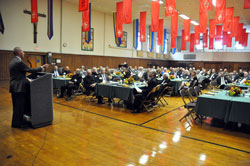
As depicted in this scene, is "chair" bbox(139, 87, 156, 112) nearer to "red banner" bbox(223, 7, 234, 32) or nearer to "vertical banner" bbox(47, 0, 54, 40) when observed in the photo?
"red banner" bbox(223, 7, 234, 32)

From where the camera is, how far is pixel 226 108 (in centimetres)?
455

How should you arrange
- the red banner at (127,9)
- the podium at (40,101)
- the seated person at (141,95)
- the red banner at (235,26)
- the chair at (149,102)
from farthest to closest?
the red banner at (235,26) < the red banner at (127,9) < the seated person at (141,95) < the chair at (149,102) < the podium at (40,101)

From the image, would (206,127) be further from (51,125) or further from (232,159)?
(51,125)

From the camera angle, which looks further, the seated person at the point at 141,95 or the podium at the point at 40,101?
the seated person at the point at 141,95

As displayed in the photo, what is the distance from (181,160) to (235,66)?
81.9 feet

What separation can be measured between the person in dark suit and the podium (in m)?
0.18

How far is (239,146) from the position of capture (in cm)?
378

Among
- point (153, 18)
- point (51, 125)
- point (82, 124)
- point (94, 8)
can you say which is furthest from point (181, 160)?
point (94, 8)

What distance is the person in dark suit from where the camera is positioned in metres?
4.04

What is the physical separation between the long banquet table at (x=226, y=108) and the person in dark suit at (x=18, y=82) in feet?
13.2

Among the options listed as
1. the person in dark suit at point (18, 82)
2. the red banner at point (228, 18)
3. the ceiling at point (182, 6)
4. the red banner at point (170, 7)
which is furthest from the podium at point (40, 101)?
the ceiling at point (182, 6)

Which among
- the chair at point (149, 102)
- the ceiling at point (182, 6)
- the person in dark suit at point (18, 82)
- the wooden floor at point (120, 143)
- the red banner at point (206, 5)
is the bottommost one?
the wooden floor at point (120, 143)

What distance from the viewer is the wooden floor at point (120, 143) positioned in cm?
303

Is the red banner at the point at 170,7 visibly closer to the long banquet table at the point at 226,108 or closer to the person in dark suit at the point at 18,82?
the long banquet table at the point at 226,108
